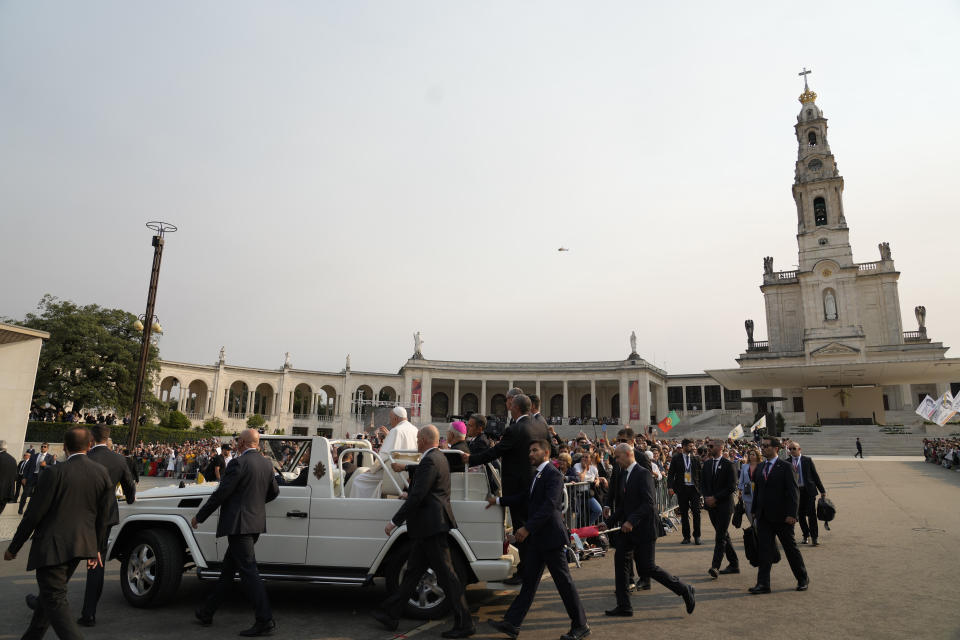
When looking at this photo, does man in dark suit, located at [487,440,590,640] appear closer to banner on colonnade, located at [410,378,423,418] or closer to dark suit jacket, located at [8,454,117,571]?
dark suit jacket, located at [8,454,117,571]

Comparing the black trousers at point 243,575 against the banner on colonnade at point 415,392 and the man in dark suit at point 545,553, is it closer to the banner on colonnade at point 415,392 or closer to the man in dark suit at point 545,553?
the man in dark suit at point 545,553

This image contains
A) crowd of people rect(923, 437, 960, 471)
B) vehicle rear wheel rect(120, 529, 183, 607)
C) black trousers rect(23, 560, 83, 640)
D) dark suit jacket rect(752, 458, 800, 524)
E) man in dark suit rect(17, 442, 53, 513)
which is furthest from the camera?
crowd of people rect(923, 437, 960, 471)

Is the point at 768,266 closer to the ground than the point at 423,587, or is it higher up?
higher up

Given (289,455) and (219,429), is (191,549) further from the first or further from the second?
(219,429)

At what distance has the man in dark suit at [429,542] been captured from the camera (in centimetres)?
521

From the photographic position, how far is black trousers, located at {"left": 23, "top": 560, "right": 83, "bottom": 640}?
4.34 metres

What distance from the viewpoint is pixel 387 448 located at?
6.81 meters

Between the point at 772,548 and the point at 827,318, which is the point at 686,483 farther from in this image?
the point at 827,318

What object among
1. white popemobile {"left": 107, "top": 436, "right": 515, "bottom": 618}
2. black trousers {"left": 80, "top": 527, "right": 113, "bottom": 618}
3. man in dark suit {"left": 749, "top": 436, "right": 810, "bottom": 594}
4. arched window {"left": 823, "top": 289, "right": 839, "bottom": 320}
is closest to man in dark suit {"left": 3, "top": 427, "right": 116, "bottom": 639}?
black trousers {"left": 80, "top": 527, "right": 113, "bottom": 618}

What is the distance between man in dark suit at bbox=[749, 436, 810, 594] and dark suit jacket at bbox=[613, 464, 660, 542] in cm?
183

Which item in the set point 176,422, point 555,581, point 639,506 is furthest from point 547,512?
point 176,422

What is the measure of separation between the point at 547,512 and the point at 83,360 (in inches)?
1709

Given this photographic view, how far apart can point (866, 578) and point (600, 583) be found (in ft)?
11.7

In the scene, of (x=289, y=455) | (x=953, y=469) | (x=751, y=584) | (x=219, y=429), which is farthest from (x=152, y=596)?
(x=219, y=429)
